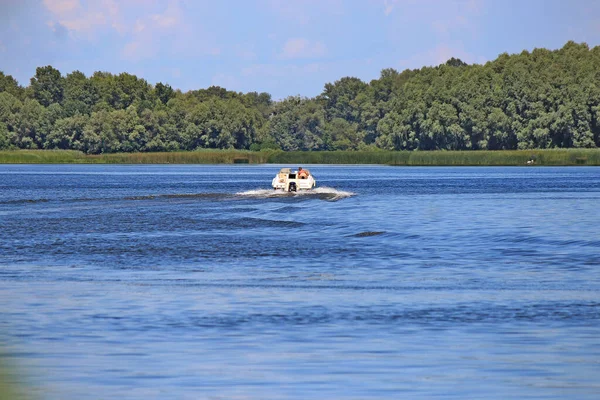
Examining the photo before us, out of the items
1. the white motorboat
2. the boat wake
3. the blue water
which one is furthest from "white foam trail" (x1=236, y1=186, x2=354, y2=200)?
the blue water

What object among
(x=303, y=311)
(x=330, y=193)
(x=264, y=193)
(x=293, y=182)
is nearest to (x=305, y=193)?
(x=293, y=182)

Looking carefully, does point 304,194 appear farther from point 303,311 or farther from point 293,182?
point 303,311

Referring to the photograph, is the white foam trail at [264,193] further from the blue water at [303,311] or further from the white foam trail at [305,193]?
the blue water at [303,311]

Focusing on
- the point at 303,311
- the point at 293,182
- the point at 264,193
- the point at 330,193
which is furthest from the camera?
the point at 293,182

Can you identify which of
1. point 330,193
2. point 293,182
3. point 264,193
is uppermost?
point 293,182

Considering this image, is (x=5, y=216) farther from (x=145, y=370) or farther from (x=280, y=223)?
(x=145, y=370)

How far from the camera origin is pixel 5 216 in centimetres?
5609

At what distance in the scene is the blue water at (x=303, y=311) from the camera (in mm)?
15211

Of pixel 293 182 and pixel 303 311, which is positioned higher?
pixel 303 311

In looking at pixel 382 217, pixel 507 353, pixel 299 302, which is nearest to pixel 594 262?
pixel 299 302

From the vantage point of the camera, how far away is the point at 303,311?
21688 mm

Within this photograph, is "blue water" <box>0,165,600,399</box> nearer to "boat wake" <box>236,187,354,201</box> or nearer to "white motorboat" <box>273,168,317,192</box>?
"boat wake" <box>236,187,354,201</box>

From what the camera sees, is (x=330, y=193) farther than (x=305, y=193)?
No

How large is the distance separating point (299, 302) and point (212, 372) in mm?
7333
